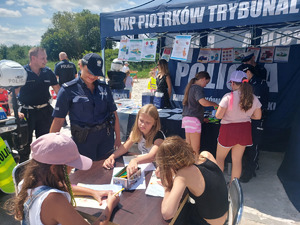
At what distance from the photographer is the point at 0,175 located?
2.40m

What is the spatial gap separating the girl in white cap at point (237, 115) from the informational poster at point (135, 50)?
2.00 m

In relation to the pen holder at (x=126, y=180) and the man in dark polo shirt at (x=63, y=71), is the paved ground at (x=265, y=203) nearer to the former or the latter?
the pen holder at (x=126, y=180)

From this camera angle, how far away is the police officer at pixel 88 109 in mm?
2209

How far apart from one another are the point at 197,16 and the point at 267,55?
2.23 metres

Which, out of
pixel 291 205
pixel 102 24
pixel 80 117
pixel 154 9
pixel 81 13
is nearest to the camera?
pixel 80 117

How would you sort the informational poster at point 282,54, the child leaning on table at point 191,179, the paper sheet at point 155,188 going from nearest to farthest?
the child leaning on table at point 191,179
the paper sheet at point 155,188
the informational poster at point 282,54

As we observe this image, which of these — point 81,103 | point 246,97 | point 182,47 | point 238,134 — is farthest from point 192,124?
point 81,103

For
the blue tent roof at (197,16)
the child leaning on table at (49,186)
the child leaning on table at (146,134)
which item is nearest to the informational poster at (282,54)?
the blue tent roof at (197,16)

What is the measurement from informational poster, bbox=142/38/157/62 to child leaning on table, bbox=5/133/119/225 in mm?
2953

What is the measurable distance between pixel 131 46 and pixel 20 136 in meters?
2.55

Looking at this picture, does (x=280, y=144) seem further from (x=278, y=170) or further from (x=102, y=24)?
(x=102, y=24)

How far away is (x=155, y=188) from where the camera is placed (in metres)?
1.66

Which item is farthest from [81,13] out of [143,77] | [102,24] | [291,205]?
[291,205]

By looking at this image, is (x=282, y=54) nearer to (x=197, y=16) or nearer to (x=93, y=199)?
(x=197, y=16)
